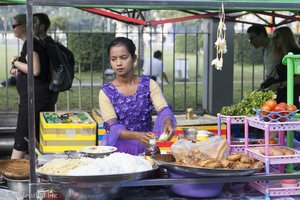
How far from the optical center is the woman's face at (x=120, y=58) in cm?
347

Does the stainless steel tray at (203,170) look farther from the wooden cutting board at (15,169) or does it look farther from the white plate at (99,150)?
the wooden cutting board at (15,169)

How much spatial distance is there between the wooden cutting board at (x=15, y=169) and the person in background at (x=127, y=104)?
611mm

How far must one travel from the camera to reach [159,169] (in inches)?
114

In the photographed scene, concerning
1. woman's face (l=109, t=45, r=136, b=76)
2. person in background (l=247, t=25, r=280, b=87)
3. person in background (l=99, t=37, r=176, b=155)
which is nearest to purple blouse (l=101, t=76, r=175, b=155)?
person in background (l=99, t=37, r=176, b=155)

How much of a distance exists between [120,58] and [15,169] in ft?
3.78

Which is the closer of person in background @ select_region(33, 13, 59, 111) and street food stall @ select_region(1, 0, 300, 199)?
street food stall @ select_region(1, 0, 300, 199)

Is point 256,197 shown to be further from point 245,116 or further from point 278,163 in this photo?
point 245,116

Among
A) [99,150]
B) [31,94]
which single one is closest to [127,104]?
[99,150]

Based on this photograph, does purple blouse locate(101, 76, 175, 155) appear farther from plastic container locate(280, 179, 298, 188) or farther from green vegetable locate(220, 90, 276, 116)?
plastic container locate(280, 179, 298, 188)

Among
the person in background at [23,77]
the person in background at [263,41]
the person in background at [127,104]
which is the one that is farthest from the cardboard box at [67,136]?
the person in background at [263,41]

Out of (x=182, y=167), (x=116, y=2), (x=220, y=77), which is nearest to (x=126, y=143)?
(x=182, y=167)

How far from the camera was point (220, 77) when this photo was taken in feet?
27.0

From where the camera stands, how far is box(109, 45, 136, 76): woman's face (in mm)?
3475

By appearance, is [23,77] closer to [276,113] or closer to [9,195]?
[9,195]
